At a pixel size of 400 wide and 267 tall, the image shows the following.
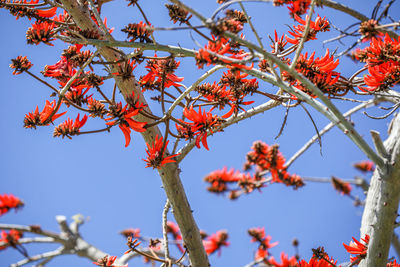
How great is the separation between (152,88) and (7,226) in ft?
4.99

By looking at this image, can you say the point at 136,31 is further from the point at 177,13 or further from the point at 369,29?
the point at 369,29

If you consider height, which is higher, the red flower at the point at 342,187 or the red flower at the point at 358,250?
the red flower at the point at 342,187

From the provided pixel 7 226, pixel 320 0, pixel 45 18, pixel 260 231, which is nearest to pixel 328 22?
pixel 320 0

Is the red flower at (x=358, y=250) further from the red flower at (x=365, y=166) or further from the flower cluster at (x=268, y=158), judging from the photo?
the red flower at (x=365, y=166)

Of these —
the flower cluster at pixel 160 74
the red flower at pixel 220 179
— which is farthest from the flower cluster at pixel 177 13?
the red flower at pixel 220 179

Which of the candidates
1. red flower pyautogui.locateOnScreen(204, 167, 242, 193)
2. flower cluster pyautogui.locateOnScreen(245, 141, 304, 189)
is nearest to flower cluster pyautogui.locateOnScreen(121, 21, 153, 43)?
flower cluster pyautogui.locateOnScreen(245, 141, 304, 189)

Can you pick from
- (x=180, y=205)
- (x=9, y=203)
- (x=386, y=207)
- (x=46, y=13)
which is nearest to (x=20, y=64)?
(x=46, y=13)

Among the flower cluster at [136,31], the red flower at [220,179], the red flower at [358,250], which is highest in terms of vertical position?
the red flower at [220,179]

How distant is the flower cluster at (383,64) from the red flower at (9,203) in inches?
117

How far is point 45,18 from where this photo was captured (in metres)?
1.47

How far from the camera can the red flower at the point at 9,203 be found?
3.23 m

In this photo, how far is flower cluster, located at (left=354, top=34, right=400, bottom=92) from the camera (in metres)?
1.45

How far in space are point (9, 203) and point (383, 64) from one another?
122 inches

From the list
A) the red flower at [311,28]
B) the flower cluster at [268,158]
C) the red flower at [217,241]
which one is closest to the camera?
the red flower at [311,28]
